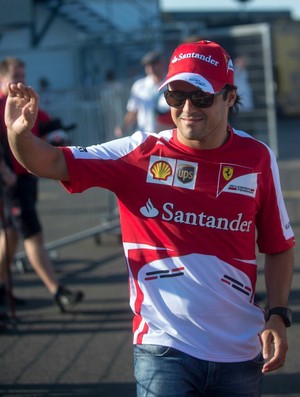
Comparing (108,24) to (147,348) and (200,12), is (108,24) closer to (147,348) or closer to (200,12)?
(200,12)

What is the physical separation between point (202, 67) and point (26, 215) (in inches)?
155

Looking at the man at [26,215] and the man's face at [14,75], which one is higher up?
the man's face at [14,75]

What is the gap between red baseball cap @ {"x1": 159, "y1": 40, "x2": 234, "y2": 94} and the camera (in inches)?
111

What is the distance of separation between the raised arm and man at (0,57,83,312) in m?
3.60

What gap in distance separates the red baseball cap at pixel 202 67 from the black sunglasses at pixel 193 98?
34 mm

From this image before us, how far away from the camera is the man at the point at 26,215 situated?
6.48 meters

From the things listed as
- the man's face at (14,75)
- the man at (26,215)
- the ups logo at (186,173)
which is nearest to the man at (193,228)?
the ups logo at (186,173)

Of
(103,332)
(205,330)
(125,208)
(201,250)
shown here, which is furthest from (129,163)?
(103,332)

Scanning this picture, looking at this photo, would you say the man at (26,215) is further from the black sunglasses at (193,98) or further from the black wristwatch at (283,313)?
the black wristwatch at (283,313)

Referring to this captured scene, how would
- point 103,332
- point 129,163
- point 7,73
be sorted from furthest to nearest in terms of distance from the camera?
point 7,73 → point 103,332 → point 129,163

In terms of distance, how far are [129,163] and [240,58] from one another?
11.5 meters

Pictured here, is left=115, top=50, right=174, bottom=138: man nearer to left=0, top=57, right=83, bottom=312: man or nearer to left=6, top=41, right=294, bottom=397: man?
left=0, top=57, right=83, bottom=312: man

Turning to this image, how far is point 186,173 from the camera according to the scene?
2.87 m

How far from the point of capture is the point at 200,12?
3994 cm
